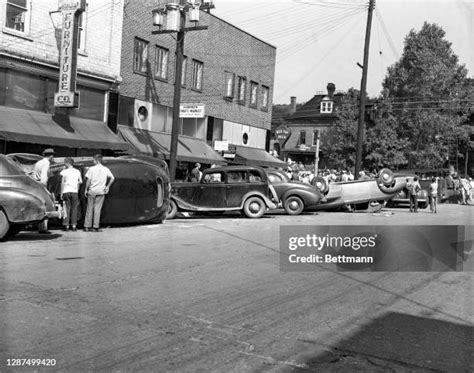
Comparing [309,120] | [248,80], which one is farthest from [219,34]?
[309,120]

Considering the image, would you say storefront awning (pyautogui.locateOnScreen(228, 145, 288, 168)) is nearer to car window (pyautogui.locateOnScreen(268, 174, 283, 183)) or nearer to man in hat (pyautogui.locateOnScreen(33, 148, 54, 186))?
car window (pyautogui.locateOnScreen(268, 174, 283, 183))

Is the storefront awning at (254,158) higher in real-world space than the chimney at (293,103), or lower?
lower

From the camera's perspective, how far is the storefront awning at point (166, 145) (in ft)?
75.2

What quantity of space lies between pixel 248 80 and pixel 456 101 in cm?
1933

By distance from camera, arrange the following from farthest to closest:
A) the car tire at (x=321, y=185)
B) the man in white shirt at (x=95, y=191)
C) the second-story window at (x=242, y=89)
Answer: the second-story window at (x=242, y=89), the car tire at (x=321, y=185), the man in white shirt at (x=95, y=191)

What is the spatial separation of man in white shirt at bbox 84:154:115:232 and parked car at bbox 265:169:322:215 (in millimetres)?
8012

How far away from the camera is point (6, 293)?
19.9 feet

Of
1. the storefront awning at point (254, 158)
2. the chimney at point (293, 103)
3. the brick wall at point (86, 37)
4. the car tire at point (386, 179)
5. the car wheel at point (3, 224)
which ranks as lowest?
the car wheel at point (3, 224)

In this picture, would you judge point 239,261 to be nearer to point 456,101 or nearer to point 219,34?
point 219,34

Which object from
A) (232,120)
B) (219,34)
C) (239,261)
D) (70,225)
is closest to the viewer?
(239,261)

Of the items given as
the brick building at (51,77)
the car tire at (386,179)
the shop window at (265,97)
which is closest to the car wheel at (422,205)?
the car tire at (386,179)

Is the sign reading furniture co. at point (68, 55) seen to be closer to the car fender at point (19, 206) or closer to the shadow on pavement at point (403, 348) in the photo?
the car fender at point (19, 206)

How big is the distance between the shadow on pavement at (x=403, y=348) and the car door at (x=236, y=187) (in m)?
12.0
